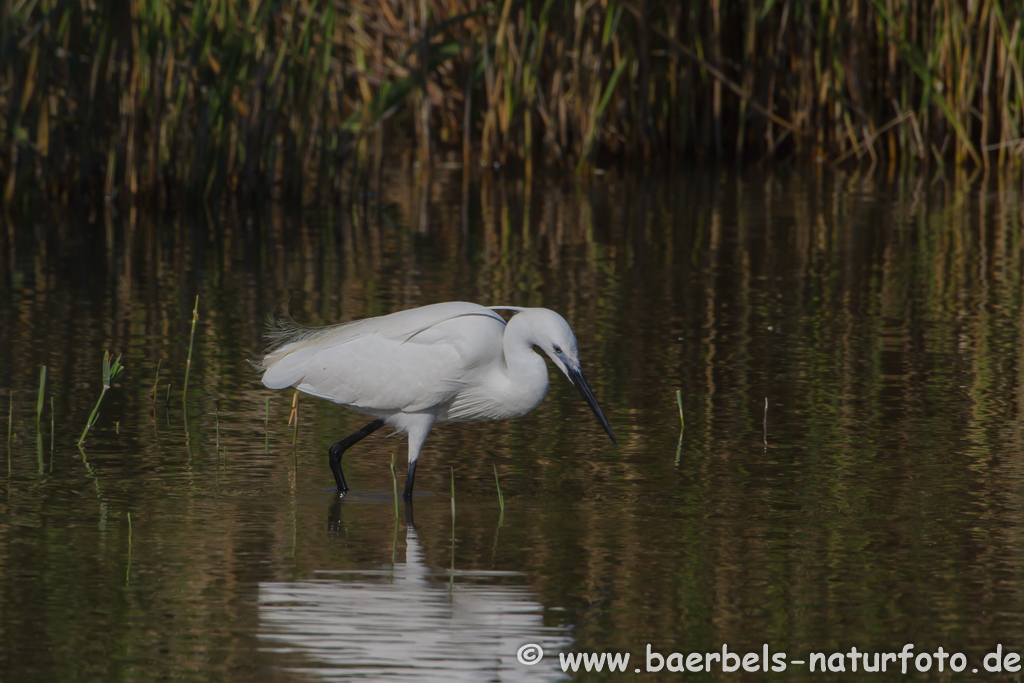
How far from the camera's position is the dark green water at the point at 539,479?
3.77 metres

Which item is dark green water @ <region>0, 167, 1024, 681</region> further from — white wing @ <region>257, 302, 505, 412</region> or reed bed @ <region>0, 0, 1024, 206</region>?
reed bed @ <region>0, 0, 1024, 206</region>

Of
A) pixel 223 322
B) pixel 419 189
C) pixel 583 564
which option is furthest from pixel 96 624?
pixel 419 189

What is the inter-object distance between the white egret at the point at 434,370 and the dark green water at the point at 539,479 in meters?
0.26

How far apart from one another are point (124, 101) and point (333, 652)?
7587 mm

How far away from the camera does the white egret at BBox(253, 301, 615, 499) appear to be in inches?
192

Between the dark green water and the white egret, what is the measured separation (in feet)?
0.85

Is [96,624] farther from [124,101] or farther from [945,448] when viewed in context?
[124,101]

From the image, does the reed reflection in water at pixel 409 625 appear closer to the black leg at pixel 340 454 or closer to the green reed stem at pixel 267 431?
the black leg at pixel 340 454

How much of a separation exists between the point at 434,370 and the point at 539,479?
0.56m

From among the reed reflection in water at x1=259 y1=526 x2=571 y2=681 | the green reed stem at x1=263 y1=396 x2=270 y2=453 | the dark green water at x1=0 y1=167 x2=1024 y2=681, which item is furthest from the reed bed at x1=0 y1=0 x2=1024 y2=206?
the reed reflection in water at x1=259 y1=526 x2=571 y2=681

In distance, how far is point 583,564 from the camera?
4.29 meters

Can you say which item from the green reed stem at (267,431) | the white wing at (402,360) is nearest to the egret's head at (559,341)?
the white wing at (402,360)

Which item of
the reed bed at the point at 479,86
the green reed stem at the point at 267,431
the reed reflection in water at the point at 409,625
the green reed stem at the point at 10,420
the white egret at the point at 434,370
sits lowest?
the reed reflection in water at the point at 409,625

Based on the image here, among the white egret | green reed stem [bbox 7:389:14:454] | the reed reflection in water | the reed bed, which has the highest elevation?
the reed bed
